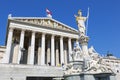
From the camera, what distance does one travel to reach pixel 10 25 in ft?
133

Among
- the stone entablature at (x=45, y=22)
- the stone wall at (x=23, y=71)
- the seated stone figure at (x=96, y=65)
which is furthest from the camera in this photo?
the stone entablature at (x=45, y=22)

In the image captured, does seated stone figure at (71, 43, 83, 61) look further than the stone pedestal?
Yes

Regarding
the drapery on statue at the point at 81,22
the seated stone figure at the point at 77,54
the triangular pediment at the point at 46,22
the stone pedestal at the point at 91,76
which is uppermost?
the triangular pediment at the point at 46,22

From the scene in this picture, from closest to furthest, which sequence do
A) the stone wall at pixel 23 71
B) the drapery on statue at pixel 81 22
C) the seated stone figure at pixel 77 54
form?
the seated stone figure at pixel 77 54
the drapery on statue at pixel 81 22
the stone wall at pixel 23 71

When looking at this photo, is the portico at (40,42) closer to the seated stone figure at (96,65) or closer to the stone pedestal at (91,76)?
the seated stone figure at (96,65)

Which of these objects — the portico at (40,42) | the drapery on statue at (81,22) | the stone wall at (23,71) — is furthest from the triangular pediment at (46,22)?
the drapery on statue at (81,22)

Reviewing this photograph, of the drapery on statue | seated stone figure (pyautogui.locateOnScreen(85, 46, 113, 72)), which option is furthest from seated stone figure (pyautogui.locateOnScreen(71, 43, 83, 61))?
the drapery on statue

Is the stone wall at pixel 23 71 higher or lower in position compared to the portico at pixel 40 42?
lower

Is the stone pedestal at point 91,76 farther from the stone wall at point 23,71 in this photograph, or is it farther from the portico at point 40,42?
the portico at point 40,42

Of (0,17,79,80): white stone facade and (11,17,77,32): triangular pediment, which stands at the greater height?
(11,17,77,32): triangular pediment

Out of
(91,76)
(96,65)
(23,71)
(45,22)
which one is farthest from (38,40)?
(91,76)

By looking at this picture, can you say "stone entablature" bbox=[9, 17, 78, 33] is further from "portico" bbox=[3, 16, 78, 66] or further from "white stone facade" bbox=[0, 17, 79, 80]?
"portico" bbox=[3, 16, 78, 66]

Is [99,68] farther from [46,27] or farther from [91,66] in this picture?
[46,27]

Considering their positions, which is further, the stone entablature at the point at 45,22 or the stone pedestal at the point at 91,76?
the stone entablature at the point at 45,22
